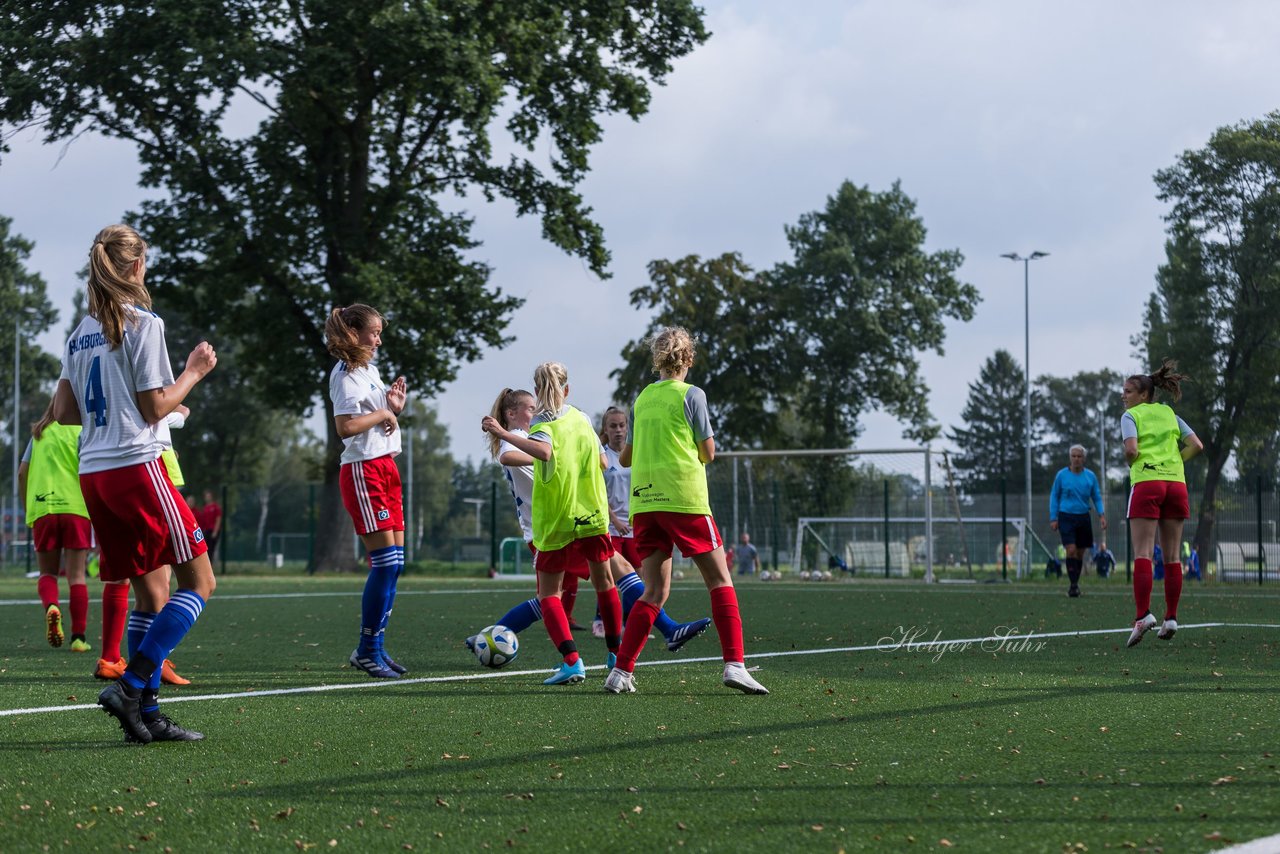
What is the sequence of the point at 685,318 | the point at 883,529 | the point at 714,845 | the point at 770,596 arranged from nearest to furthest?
the point at 714,845 < the point at 770,596 < the point at 883,529 < the point at 685,318

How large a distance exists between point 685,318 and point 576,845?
146ft

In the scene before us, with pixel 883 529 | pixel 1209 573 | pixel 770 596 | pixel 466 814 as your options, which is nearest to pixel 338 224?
pixel 883 529

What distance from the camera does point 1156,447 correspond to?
32.0ft

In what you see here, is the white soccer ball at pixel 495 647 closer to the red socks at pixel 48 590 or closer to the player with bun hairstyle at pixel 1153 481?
the red socks at pixel 48 590

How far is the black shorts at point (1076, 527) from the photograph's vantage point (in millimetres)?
17906

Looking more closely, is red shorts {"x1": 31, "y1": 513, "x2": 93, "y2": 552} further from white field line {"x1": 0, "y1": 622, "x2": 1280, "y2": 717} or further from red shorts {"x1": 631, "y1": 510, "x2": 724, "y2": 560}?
red shorts {"x1": 631, "y1": 510, "x2": 724, "y2": 560}

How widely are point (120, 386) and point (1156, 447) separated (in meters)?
7.20

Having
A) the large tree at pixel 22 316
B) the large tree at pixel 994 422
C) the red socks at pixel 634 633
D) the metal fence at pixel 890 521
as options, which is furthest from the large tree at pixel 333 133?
the large tree at pixel 994 422

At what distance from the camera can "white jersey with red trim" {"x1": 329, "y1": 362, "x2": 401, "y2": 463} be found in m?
7.73

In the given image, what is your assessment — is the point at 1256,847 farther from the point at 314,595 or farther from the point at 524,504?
the point at 314,595

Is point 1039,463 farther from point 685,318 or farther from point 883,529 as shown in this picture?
point 883,529

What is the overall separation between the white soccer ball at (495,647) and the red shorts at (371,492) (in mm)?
815

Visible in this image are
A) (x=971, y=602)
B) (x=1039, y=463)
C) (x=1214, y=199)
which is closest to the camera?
(x=971, y=602)

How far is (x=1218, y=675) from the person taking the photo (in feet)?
23.9
